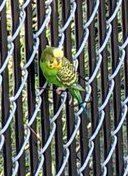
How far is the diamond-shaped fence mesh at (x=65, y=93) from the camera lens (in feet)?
9.33

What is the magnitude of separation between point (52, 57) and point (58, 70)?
65 millimetres

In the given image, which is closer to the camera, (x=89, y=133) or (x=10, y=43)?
(x=10, y=43)

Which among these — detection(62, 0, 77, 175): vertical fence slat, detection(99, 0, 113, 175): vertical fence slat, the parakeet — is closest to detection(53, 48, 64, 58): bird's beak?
the parakeet

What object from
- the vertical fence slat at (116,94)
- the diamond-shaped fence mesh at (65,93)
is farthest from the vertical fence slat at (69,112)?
the vertical fence slat at (116,94)

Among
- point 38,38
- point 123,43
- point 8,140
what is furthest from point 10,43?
point 123,43

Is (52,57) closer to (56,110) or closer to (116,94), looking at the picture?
(56,110)

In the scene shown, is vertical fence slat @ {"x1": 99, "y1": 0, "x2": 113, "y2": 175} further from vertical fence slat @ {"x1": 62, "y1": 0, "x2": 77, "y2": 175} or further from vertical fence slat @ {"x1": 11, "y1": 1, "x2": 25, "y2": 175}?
vertical fence slat @ {"x1": 11, "y1": 1, "x2": 25, "y2": 175}

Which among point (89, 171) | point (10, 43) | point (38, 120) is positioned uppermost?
point (10, 43)

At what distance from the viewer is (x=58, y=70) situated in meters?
2.92

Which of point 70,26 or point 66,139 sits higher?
point 70,26

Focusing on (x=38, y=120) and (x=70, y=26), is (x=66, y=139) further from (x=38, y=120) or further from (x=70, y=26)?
(x=70, y=26)

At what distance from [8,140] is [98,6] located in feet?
2.07

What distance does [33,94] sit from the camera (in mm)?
2887

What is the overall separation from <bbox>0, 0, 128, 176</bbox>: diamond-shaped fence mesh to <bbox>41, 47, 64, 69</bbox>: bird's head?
1.5 inches
